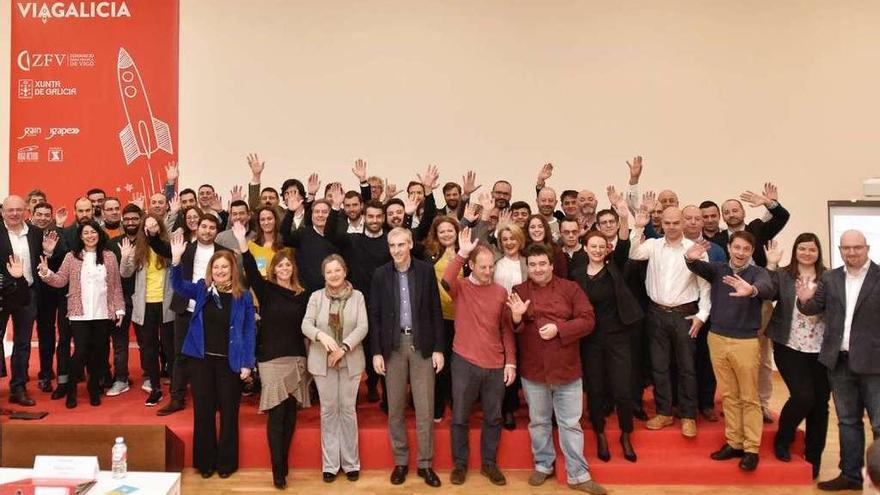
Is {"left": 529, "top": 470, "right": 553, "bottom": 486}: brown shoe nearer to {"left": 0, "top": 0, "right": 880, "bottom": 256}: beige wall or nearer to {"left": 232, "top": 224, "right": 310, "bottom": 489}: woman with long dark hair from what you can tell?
{"left": 232, "top": 224, "right": 310, "bottom": 489}: woman with long dark hair

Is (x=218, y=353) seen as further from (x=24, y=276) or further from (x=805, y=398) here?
(x=805, y=398)

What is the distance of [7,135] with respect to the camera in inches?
268

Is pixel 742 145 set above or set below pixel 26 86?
below

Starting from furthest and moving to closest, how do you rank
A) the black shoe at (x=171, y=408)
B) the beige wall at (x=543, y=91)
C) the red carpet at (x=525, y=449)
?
the beige wall at (x=543, y=91) → the black shoe at (x=171, y=408) → the red carpet at (x=525, y=449)

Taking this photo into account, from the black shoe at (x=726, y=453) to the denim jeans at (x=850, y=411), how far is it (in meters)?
0.61

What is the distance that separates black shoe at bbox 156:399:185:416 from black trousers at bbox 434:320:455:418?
6.15 ft

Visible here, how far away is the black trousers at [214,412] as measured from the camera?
382 cm

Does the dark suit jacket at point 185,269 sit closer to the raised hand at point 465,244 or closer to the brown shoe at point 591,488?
the raised hand at point 465,244

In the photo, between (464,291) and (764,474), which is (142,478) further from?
(764,474)

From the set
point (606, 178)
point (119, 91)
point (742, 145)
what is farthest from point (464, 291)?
point (119, 91)

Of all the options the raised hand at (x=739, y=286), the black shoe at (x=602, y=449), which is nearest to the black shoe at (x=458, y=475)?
the black shoe at (x=602, y=449)

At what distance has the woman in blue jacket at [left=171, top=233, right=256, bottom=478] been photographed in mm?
3756

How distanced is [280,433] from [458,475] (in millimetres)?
1174

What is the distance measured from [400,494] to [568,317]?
150cm
